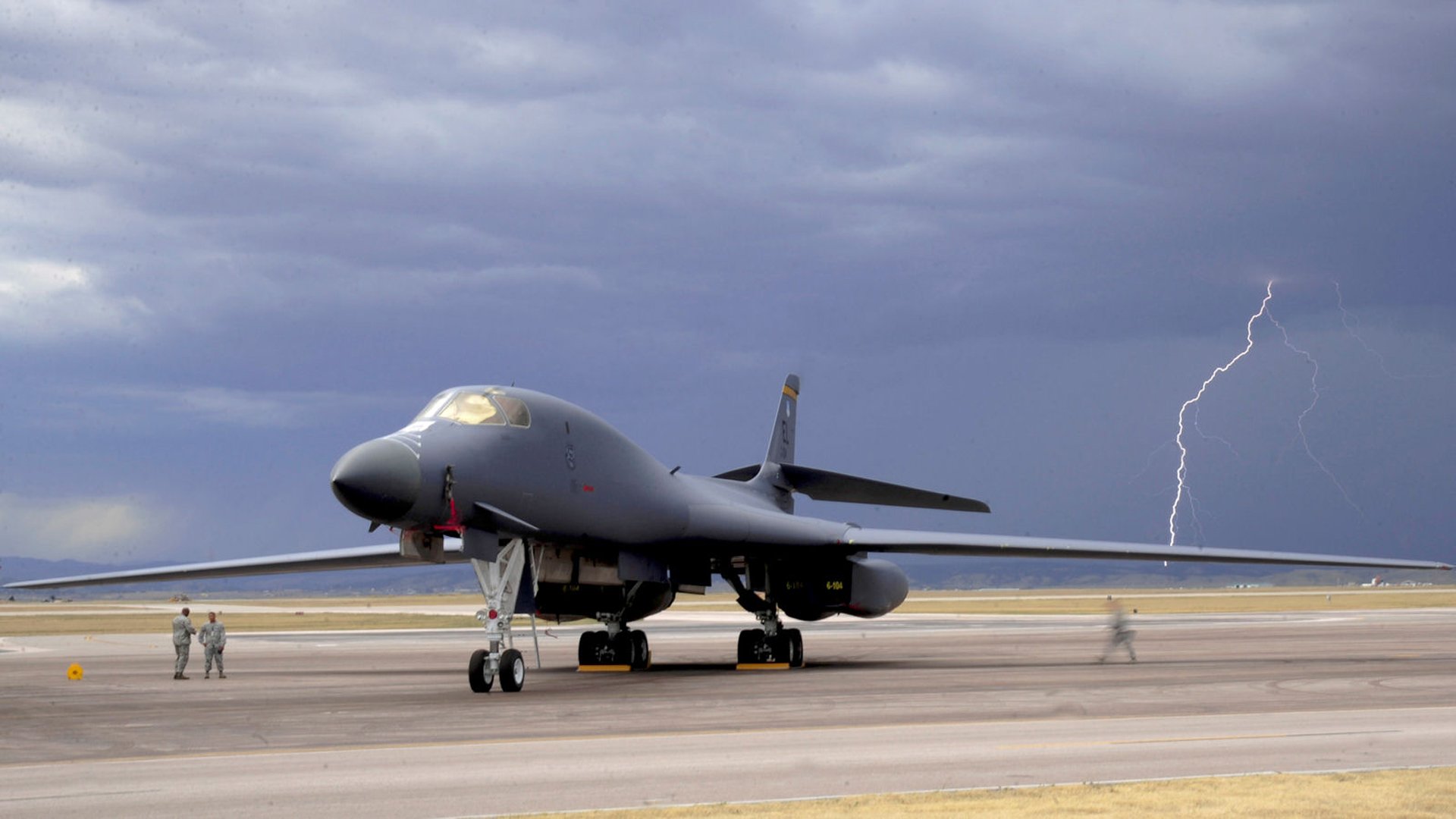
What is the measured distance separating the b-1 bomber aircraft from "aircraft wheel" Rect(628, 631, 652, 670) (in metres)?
0.03

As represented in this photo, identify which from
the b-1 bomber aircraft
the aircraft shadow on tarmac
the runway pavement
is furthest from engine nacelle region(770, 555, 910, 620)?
the runway pavement

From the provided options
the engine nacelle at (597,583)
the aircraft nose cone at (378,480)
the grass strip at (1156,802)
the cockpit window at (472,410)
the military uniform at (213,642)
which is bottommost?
the grass strip at (1156,802)

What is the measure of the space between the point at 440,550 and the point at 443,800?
1036 cm

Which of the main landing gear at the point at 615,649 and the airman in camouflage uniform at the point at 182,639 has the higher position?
the airman in camouflage uniform at the point at 182,639

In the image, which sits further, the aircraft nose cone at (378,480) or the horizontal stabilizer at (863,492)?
the horizontal stabilizer at (863,492)

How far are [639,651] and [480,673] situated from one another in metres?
6.70

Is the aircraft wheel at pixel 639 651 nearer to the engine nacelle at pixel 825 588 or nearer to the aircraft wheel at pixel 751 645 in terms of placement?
the aircraft wheel at pixel 751 645

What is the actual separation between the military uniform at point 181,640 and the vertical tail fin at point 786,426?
11707 millimetres

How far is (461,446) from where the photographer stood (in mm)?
17750

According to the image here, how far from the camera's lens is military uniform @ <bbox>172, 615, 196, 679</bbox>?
2370cm

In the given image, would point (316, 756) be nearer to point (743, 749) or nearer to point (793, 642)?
point (743, 749)

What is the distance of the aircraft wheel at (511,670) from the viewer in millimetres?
17453

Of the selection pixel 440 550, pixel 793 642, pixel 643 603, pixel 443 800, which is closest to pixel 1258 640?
pixel 793 642

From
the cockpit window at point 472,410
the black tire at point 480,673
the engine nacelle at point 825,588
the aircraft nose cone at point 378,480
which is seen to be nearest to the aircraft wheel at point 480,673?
the black tire at point 480,673
